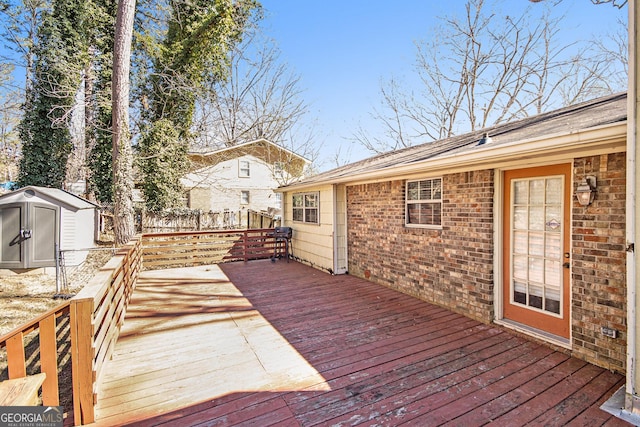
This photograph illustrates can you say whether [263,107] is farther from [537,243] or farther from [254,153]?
[537,243]

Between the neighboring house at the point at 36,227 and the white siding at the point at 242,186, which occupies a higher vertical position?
the white siding at the point at 242,186

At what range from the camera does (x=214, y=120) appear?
A: 17.2 metres

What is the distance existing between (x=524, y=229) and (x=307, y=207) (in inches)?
227

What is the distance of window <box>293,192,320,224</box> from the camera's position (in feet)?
26.8

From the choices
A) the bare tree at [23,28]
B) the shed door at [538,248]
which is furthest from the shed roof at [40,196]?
the shed door at [538,248]

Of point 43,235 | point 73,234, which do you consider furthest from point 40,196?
point 73,234

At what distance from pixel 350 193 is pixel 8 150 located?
21.3 meters

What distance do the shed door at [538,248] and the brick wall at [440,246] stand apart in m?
0.24

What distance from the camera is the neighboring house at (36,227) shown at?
746 centimetres

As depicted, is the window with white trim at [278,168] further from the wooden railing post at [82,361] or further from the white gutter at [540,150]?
the wooden railing post at [82,361]

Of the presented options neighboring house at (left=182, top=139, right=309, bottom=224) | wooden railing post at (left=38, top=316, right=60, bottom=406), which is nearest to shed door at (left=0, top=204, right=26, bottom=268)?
wooden railing post at (left=38, top=316, right=60, bottom=406)

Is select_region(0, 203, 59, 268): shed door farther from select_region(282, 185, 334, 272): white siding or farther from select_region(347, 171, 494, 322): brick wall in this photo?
select_region(347, 171, 494, 322): brick wall

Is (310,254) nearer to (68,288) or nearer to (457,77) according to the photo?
(68,288)

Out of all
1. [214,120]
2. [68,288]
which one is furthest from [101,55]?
[68,288]
